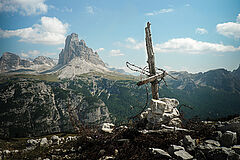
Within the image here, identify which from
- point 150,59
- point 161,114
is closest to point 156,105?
point 161,114

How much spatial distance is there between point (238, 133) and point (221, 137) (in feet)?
3.63

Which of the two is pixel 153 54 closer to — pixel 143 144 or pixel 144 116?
pixel 144 116

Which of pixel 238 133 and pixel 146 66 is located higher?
pixel 146 66

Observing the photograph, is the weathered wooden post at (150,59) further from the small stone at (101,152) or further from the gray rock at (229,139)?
the small stone at (101,152)

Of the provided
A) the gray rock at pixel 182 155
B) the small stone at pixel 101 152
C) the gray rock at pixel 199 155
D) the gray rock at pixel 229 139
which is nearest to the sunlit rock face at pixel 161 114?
the gray rock at pixel 229 139

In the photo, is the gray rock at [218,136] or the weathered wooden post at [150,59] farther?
the weathered wooden post at [150,59]

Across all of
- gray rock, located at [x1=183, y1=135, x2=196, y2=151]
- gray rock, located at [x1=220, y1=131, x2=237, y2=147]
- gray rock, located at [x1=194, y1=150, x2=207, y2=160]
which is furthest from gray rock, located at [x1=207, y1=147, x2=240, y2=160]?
gray rock, located at [x1=220, y1=131, x2=237, y2=147]

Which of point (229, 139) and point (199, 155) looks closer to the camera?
point (199, 155)

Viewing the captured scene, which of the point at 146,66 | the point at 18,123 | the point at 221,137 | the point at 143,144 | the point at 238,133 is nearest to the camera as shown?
the point at 221,137

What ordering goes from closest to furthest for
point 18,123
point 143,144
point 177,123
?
point 143,144 < point 177,123 < point 18,123

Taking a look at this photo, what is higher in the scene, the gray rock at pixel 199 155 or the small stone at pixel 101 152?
the gray rock at pixel 199 155

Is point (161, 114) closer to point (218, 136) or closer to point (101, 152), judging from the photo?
→ point (218, 136)

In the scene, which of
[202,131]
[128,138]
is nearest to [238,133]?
[202,131]

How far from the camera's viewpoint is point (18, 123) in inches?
7643
